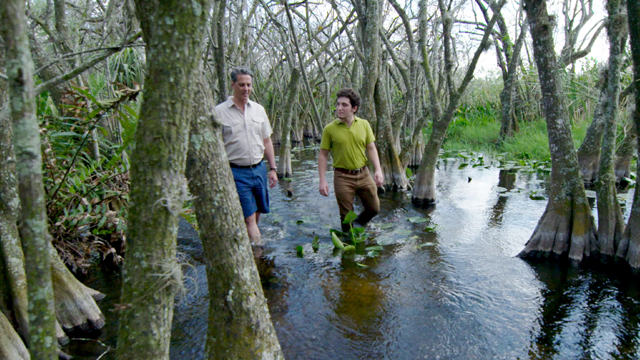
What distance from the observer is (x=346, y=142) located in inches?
212

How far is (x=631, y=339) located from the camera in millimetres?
3342

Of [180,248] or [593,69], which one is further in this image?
[593,69]

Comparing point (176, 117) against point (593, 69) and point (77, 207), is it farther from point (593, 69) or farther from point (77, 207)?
point (593, 69)

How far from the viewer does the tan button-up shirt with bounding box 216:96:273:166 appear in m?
4.56

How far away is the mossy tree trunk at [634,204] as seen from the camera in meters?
4.03

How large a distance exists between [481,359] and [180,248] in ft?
12.3

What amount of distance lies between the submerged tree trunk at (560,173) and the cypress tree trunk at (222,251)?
13.3 ft

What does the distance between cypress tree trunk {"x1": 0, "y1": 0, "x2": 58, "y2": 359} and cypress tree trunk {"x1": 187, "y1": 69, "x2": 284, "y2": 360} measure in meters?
0.84

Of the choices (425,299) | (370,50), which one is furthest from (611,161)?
(370,50)

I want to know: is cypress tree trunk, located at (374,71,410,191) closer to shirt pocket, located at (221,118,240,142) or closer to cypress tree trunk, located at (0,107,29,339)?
shirt pocket, located at (221,118,240,142)

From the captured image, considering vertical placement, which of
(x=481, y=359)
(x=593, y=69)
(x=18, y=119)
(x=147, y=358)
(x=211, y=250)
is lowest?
(x=481, y=359)

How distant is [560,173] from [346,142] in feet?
8.24

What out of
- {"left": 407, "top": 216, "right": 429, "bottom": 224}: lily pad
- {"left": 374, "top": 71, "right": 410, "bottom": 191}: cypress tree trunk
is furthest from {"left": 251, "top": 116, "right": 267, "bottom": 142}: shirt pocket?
{"left": 374, "top": 71, "right": 410, "bottom": 191}: cypress tree trunk

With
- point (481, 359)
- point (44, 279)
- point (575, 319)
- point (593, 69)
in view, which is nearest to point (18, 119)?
point (44, 279)
